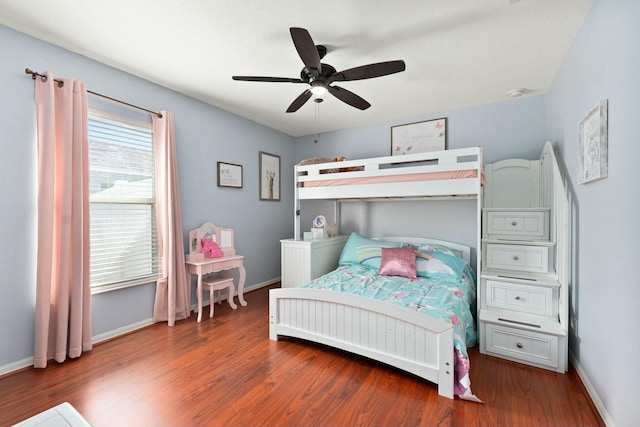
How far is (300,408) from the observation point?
169 centimetres

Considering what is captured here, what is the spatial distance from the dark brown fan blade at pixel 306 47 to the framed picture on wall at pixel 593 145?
5.52 feet

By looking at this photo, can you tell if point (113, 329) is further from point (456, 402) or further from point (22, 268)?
point (456, 402)

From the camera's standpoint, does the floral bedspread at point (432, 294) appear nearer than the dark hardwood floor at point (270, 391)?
No

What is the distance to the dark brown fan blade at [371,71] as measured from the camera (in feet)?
6.19

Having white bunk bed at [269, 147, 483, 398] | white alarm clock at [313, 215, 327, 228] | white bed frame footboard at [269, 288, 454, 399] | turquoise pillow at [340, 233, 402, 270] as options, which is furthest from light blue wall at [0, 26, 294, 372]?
white bed frame footboard at [269, 288, 454, 399]

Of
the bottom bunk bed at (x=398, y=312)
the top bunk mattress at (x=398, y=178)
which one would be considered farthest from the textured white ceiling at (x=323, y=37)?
the bottom bunk bed at (x=398, y=312)

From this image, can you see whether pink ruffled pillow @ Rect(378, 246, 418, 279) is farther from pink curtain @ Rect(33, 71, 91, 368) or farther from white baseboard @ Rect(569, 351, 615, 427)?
pink curtain @ Rect(33, 71, 91, 368)

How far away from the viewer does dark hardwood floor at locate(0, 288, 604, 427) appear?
1.61 metres

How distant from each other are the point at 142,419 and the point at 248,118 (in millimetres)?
3519

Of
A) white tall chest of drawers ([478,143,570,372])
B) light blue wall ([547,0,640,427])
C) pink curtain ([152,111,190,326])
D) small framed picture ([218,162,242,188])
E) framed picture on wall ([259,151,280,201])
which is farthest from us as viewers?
framed picture on wall ([259,151,280,201])

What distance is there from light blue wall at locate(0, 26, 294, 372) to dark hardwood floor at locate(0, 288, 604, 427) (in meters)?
0.41

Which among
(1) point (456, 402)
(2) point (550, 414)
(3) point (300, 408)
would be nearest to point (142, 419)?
(3) point (300, 408)

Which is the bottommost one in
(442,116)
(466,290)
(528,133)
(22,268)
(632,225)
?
(466,290)

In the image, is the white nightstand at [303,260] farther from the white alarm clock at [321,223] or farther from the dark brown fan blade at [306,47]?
the dark brown fan blade at [306,47]
